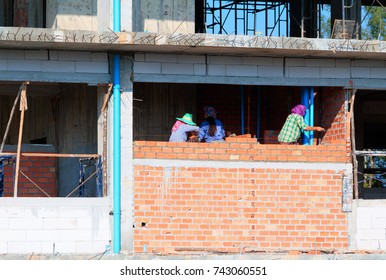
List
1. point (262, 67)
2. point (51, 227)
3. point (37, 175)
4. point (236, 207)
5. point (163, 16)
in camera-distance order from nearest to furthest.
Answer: point (51, 227) < point (236, 207) < point (262, 67) < point (163, 16) < point (37, 175)

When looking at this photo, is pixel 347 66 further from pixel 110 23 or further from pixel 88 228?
pixel 88 228

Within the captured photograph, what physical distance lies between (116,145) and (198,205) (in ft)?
5.65

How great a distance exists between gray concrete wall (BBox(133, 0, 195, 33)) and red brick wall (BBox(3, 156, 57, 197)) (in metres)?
3.17

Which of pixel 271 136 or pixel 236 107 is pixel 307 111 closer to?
pixel 271 136

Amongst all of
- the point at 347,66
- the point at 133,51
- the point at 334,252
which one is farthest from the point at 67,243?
the point at 347,66

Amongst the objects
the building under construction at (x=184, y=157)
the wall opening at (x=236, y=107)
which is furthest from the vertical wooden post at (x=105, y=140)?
the wall opening at (x=236, y=107)

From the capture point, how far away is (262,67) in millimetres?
17688

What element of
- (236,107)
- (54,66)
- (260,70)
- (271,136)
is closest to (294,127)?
(260,70)

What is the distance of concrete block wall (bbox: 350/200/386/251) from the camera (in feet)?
57.0

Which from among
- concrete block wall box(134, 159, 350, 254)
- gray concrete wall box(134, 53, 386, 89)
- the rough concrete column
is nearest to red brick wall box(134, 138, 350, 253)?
concrete block wall box(134, 159, 350, 254)

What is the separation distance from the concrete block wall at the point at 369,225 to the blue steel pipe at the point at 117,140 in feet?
13.5

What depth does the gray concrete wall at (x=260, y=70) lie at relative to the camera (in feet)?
56.4

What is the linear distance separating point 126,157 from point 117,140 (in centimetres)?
33

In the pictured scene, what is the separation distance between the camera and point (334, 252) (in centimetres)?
1689
